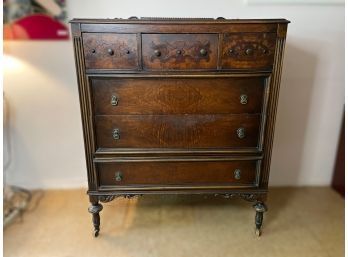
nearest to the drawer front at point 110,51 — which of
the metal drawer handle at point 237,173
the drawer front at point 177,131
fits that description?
the drawer front at point 177,131

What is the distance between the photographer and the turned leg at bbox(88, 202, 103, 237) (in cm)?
159

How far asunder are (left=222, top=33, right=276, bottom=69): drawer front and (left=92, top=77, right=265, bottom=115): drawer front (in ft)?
0.24

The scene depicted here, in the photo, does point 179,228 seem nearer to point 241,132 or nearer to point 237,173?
point 237,173

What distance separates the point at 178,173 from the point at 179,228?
1.40 ft

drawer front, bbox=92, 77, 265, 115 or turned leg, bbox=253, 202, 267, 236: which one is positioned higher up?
drawer front, bbox=92, 77, 265, 115

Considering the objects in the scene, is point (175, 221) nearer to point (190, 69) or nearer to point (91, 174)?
point (91, 174)

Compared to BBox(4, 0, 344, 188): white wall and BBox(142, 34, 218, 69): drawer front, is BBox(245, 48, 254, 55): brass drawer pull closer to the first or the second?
BBox(142, 34, 218, 69): drawer front

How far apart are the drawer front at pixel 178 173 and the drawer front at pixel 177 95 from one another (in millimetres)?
291

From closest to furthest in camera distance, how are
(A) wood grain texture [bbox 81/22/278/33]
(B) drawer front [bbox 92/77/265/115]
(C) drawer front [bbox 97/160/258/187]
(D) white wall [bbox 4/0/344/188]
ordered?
(A) wood grain texture [bbox 81/22/278/33], (B) drawer front [bbox 92/77/265/115], (C) drawer front [bbox 97/160/258/187], (D) white wall [bbox 4/0/344/188]

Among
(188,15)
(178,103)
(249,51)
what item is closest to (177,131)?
(178,103)

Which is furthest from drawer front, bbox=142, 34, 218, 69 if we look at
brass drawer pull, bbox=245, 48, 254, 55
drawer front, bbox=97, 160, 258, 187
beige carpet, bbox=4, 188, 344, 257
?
beige carpet, bbox=4, 188, 344, 257

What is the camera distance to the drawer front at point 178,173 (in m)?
1.53

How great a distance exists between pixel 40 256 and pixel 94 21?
4.12ft

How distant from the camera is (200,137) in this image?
1.48 metres
